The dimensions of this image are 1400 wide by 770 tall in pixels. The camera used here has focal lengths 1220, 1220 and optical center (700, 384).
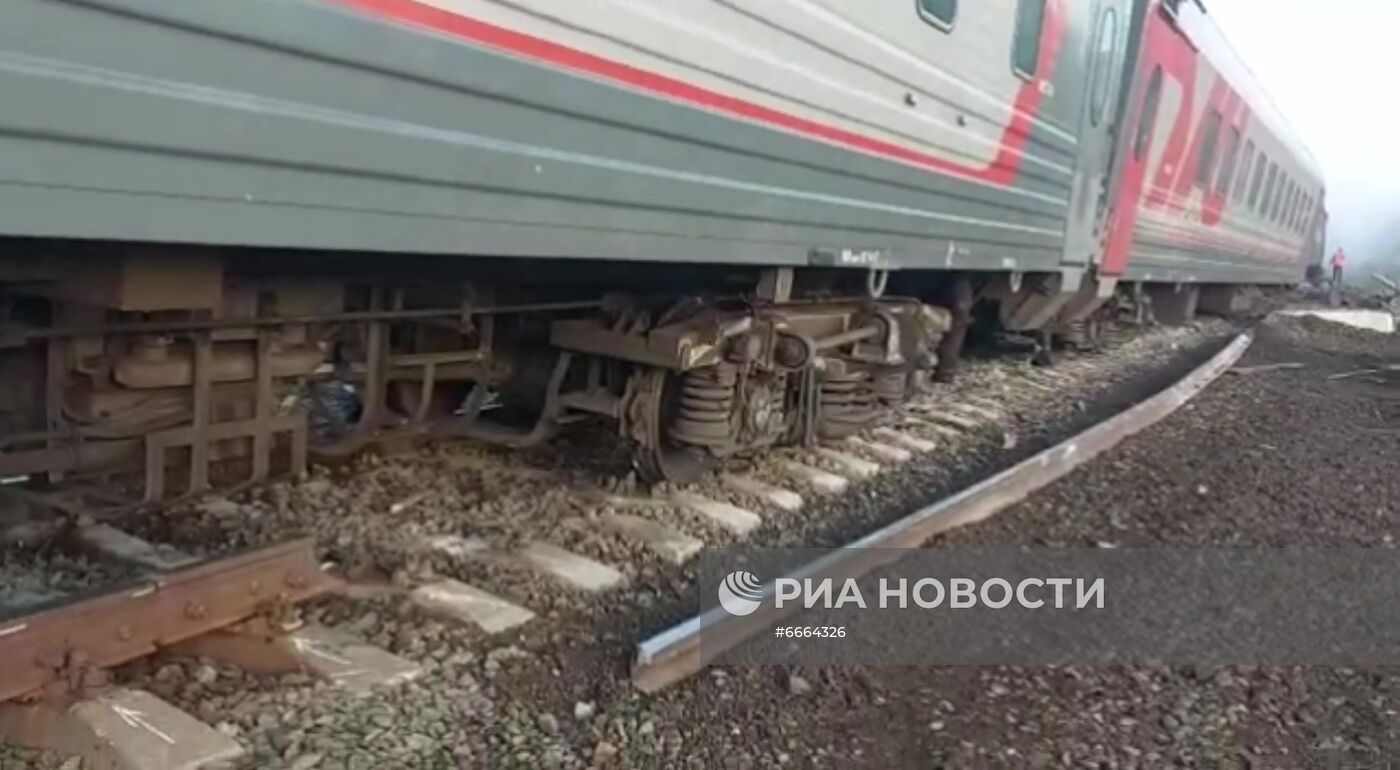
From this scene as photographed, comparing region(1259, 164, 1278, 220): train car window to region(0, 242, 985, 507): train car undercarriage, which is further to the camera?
region(1259, 164, 1278, 220): train car window

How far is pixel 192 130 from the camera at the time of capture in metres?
2.04

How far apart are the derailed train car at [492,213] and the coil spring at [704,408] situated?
12mm

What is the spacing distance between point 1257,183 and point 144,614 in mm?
15777

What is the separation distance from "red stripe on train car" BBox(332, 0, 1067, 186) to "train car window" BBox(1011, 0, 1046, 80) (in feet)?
0.24

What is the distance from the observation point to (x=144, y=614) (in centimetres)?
280

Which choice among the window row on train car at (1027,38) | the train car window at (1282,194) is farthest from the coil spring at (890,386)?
the train car window at (1282,194)

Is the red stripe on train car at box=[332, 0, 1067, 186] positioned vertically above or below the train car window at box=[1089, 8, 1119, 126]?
below

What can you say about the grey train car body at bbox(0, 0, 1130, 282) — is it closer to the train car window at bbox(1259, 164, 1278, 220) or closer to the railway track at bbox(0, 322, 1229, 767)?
the railway track at bbox(0, 322, 1229, 767)

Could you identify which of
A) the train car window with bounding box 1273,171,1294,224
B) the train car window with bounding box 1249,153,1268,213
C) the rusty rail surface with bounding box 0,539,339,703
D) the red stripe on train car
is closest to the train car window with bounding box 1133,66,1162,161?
the red stripe on train car

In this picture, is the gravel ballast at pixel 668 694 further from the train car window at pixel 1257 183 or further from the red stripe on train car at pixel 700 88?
the train car window at pixel 1257 183

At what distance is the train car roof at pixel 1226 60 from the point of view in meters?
9.86

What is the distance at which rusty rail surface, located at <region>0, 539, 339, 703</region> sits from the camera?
255 centimetres

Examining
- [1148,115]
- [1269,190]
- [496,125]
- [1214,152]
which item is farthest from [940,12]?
[1269,190]

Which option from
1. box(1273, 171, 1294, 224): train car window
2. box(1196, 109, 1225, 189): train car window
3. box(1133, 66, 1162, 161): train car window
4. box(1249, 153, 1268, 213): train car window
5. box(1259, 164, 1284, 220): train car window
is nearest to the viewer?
box(1133, 66, 1162, 161): train car window
